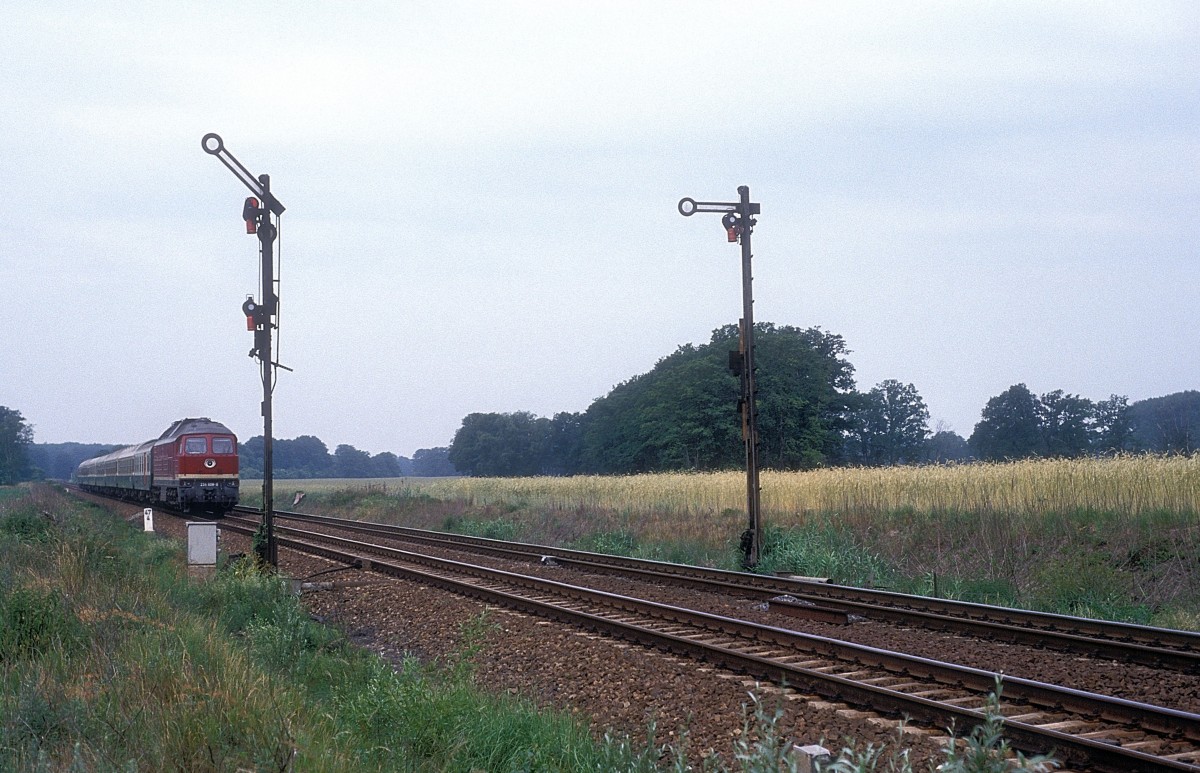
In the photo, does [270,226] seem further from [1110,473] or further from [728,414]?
[728,414]

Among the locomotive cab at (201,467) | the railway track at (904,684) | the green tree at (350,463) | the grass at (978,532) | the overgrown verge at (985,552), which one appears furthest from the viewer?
the green tree at (350,463)

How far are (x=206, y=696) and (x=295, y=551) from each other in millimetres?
16240

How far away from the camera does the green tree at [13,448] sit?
104 m

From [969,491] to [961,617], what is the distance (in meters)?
7.52

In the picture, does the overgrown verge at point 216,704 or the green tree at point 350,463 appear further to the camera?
the green tree at point 350,463

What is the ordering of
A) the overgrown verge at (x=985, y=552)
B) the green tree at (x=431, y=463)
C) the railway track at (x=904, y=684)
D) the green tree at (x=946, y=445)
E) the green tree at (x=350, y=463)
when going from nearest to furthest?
the railway track at (x=904, y=684), the overgrown verge at (x=985, y=552), the green tree at (x=946, y=445), the green tree at (x=350, y=463), the green tree at (x=431, y=463)

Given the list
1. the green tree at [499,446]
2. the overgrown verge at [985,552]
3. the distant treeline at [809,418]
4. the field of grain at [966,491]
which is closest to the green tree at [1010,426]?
the distant treeline at [809,418]

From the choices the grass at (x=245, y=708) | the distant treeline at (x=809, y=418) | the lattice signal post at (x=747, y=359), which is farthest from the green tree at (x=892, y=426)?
the grass at (x=245, y=708)

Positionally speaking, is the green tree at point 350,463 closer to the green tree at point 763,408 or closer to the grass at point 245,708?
the green tree at point 763,408

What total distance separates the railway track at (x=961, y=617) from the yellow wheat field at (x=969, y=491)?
491 centimetres

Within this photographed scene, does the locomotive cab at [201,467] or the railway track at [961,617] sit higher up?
the locomotive cab at [201,467]

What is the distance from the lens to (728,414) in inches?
2505

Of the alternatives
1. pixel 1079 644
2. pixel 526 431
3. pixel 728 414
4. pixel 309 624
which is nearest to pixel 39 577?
pixel 309 624

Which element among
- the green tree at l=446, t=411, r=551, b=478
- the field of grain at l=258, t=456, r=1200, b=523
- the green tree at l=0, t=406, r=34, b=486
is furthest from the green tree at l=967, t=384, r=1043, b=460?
the green tree at l=0, t=406, r=34, b=486
